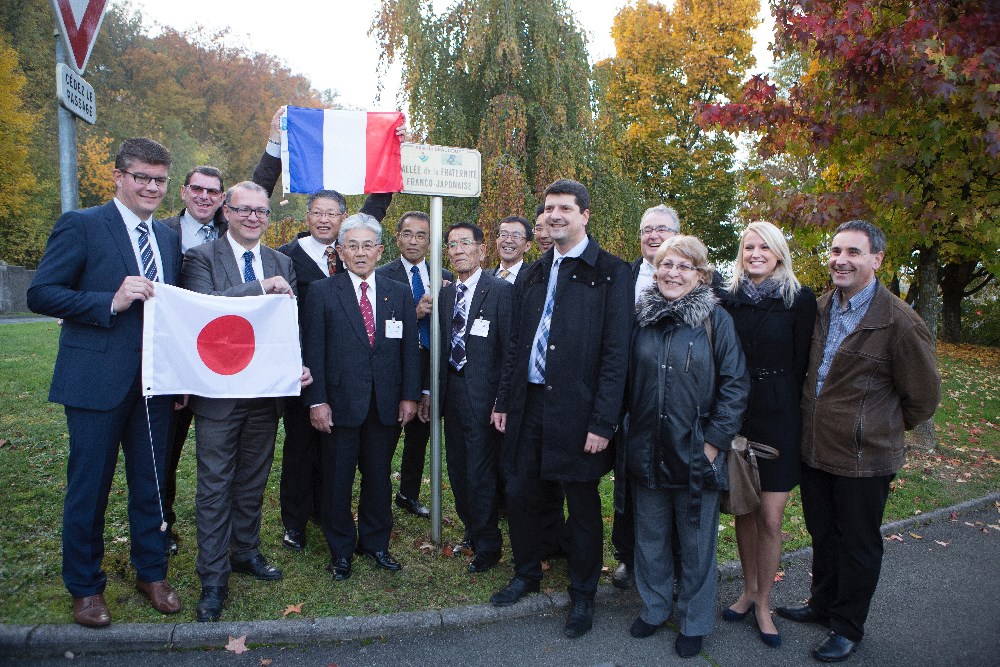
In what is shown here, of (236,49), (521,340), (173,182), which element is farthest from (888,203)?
(236,49)

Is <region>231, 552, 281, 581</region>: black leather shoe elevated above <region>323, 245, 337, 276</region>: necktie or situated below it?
below

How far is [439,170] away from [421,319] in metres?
1.21

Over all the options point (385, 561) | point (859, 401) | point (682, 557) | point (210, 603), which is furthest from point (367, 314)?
point (859, 401)

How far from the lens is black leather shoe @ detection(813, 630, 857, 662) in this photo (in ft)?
12.4

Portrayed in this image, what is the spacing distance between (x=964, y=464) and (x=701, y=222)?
1729 centimetres

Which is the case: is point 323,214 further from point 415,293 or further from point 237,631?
point 237,631

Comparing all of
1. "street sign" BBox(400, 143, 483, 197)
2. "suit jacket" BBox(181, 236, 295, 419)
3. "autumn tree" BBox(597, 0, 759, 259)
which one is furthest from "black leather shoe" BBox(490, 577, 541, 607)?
"autumn tree" BBox(597, 0, 759, 259)

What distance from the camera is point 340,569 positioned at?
453cm

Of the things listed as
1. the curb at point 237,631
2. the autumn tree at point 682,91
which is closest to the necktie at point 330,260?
the curb at point 237,631

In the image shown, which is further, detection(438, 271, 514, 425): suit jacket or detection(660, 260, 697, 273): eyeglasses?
detection(438, 271, 514, 425): suit jacket

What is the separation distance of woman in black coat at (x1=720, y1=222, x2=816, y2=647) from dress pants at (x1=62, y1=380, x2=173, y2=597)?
3.53 metres

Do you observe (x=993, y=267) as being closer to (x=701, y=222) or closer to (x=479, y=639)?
(x=479, y=639)

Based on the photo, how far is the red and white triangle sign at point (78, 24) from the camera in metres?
3.24

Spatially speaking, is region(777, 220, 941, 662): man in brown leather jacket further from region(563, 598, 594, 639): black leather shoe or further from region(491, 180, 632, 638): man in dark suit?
region(563, 598, 594, 639): black leather shoe
